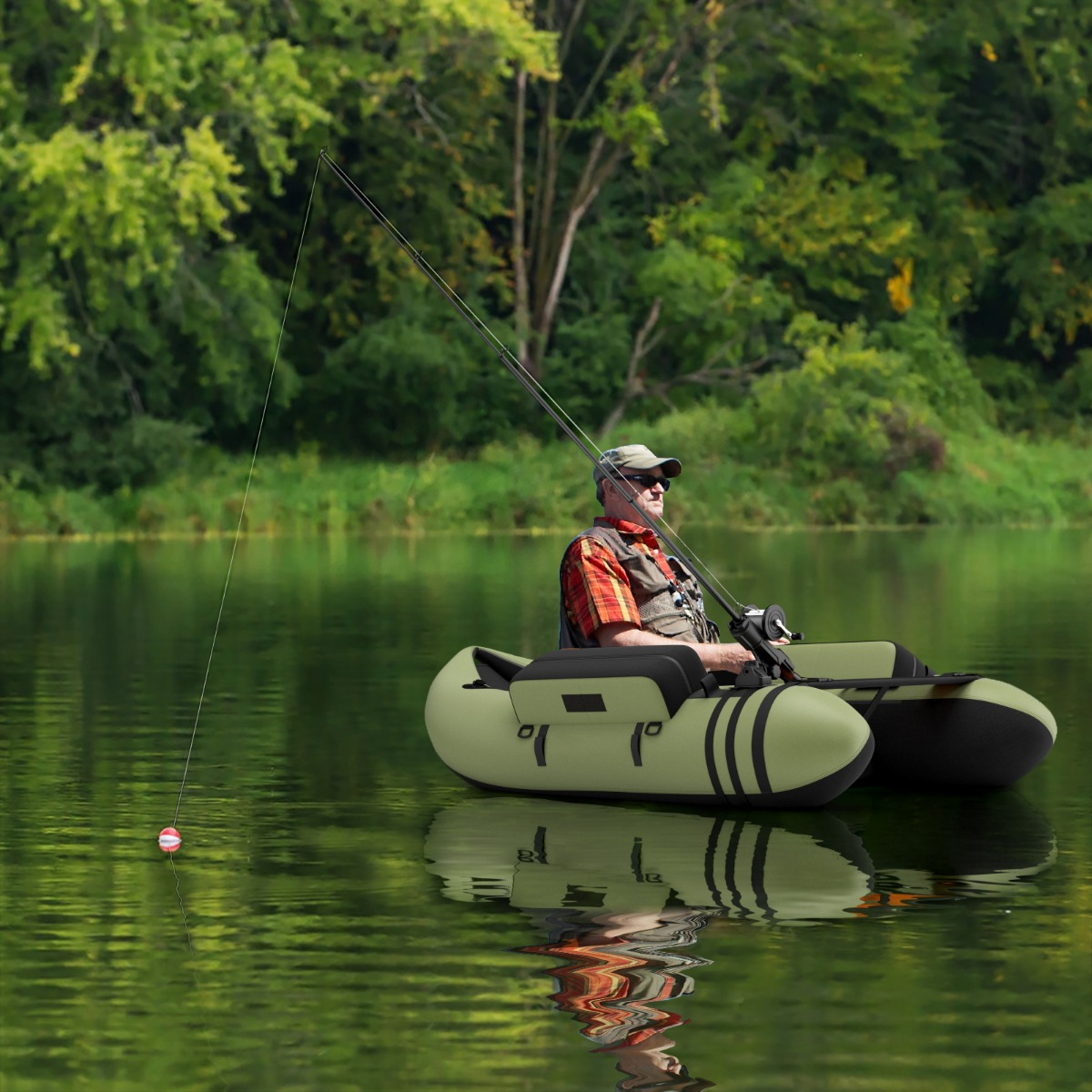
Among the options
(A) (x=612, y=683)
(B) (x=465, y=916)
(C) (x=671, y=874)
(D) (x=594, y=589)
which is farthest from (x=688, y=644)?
(B) (x=465, y=916)

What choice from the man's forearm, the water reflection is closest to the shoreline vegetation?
the man's forearm

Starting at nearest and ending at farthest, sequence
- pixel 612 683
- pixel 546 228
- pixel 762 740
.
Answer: pixel 762 740 → pixel 612 683 → pixel 546 228

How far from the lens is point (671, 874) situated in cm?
793

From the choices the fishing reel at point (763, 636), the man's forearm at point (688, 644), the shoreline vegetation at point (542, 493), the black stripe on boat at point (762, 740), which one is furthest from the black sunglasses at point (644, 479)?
the shoreline vegetation at point (542, 493)

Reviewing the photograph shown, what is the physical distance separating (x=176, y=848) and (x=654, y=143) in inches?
1305

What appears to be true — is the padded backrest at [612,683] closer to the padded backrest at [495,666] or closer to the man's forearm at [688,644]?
the man's forearm at [688,644]

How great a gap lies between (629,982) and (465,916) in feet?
3.53

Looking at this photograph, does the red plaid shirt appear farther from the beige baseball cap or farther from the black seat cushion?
the black seat cushion

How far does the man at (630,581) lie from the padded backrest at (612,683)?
37 centimetres

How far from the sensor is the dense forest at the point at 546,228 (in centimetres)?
3300

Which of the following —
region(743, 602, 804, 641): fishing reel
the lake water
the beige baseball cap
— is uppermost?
the beige baseball cap

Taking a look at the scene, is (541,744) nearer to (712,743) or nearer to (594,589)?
(594,589)

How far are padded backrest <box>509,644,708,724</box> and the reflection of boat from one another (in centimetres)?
39

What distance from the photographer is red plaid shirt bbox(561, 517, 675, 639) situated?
31.8 feet
